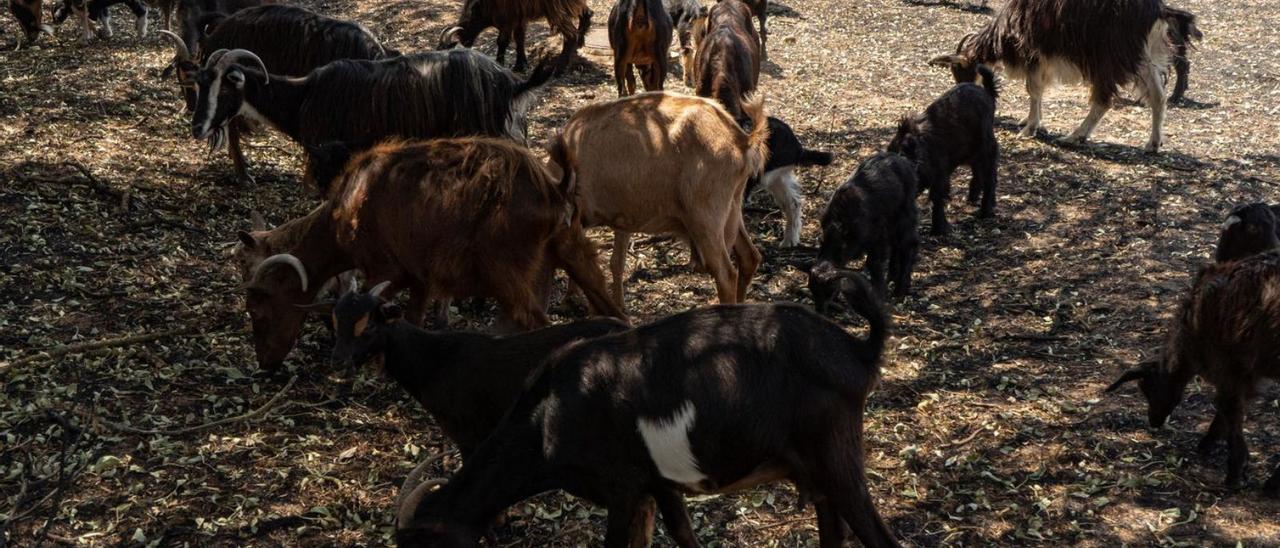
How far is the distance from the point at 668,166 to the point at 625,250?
84 centimetres

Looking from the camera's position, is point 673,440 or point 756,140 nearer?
point 673,440

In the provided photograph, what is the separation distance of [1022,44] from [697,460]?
806 cm

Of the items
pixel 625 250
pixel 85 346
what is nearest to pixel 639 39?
pixel 625 250

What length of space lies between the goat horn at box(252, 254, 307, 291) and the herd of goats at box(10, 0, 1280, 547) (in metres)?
0.03

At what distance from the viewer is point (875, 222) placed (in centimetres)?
692

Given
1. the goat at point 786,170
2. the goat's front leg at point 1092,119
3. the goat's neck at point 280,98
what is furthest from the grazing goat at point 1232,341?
the goat's neck at point 280,98

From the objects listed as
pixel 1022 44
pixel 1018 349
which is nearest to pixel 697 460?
pixel 1018 349

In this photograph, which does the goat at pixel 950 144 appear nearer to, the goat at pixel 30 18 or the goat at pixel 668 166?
the goat at pixel 668 166

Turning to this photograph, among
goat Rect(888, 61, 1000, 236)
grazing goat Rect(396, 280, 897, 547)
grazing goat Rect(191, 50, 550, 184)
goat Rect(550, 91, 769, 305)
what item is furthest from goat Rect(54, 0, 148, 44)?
grazing goat Rect(396, 280, 897, 547)

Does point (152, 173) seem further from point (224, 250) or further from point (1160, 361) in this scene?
point (1160, 361)

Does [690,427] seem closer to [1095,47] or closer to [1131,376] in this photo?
[1131,376]

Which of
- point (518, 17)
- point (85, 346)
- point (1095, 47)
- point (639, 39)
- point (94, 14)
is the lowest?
point (85, 346)

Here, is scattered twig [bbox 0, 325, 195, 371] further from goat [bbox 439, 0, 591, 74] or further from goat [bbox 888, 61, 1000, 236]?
goat [bbox 439, 0, 591, 74]

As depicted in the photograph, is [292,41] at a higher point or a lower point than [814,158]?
higher
